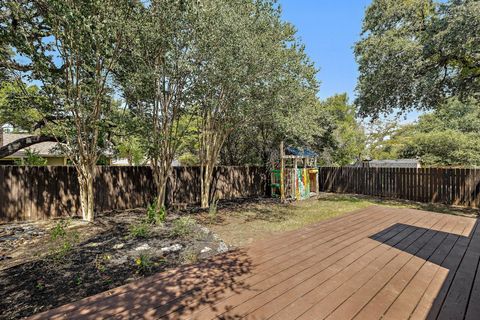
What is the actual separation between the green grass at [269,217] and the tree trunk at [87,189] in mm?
2908

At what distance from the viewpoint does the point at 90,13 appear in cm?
402

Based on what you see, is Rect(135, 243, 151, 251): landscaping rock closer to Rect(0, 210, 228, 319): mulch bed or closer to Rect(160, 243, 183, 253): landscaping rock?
Rect(0, 210, 228, 319): mulch bed

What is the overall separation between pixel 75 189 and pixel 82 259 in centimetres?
380

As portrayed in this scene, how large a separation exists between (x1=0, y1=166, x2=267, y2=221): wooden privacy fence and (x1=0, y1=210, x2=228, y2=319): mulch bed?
0.80 metres

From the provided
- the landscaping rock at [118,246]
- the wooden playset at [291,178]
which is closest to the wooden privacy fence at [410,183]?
the wooden playset at [291,178]

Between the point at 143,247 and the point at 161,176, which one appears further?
the point at 161,176

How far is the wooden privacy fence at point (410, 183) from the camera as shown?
24.1ft

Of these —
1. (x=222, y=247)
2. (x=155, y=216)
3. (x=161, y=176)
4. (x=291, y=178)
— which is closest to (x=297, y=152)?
(x=291, y=178)

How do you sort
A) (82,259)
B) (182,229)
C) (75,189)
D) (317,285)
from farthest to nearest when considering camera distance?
(75,189) < (182,229) < (82,259) < (317,285)

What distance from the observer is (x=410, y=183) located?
28.4 feet

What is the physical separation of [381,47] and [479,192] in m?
5.55

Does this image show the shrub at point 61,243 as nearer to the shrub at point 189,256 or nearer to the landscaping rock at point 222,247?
the shrub at point 189,256

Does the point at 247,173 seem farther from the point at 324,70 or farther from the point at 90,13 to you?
the point at 90,13

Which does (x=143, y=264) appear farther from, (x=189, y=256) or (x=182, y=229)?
(x=182, y=229)
